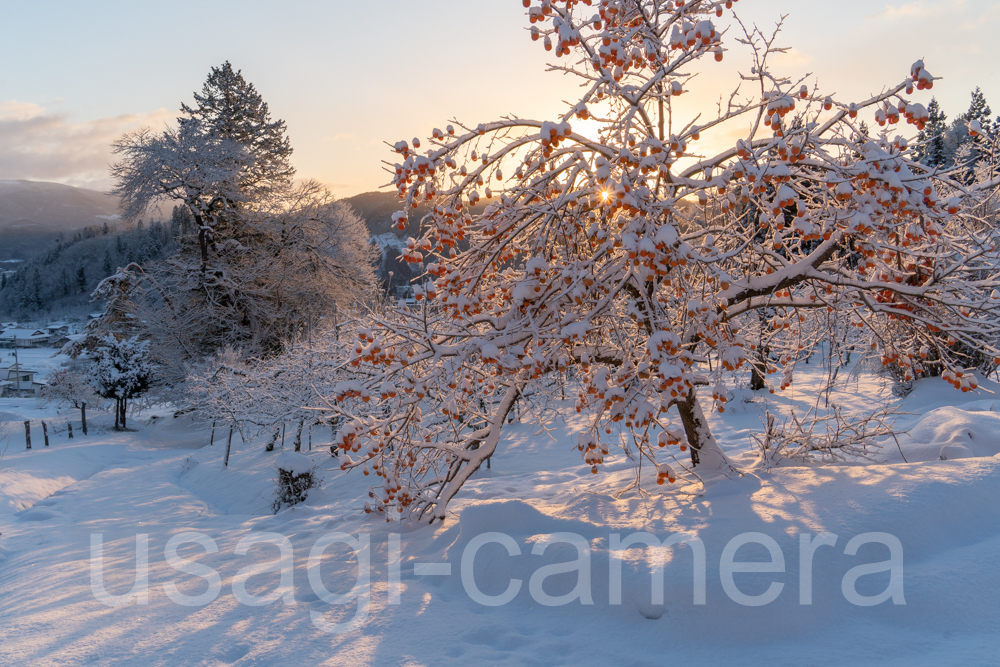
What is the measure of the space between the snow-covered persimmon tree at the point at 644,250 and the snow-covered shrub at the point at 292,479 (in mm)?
6423

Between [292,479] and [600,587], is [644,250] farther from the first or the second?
[292,479]

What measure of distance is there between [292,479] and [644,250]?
1033 cm

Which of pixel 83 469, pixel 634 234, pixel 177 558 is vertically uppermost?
pixel 634 234

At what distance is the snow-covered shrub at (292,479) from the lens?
38.5 ft

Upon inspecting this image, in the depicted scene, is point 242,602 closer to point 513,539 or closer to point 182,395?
point 513,539

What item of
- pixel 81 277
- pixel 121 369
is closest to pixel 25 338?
pixel 81 277

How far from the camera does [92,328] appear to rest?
28.1 m

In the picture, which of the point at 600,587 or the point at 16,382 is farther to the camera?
the point at 16,382

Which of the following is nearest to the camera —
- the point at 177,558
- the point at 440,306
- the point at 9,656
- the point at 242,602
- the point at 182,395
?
the point at 9,656

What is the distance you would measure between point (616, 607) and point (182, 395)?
1029 inches

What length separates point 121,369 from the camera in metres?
26.0

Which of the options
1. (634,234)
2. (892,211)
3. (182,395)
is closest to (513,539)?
(634,234)

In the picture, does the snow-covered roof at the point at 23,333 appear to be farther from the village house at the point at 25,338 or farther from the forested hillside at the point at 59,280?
the forested hillside at the point at 59,280

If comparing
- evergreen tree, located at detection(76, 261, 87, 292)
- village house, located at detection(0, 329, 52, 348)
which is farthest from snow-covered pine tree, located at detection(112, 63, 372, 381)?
evergreen tree, located at detection(76, 261, 87, 292)
